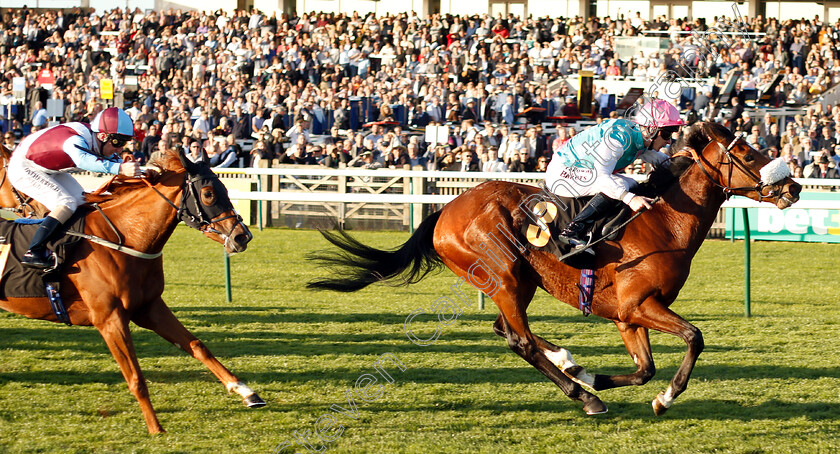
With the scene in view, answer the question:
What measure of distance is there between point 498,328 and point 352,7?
86.7ft

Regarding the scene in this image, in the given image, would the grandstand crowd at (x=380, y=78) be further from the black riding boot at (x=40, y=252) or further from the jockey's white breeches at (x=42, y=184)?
the black riding boot at (x=40, y=252)

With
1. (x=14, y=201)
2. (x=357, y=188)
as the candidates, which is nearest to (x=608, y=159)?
(x=14, y=201)

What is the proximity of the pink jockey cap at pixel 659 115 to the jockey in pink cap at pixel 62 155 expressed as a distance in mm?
2743

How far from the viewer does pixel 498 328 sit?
5613mm

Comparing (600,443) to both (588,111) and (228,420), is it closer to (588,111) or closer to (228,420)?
(228,420)

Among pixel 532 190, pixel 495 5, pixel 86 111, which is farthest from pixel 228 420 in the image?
pixel 495 5

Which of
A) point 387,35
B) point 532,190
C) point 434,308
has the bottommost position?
point 434,308

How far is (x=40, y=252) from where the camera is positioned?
15.4 ft

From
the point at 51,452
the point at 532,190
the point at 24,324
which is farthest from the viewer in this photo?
the point at 24,324

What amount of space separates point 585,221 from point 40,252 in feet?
9.36

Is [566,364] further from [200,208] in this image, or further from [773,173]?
[200,208]

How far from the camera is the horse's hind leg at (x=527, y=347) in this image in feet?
16.0

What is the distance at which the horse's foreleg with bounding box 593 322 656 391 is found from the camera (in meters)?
4.84

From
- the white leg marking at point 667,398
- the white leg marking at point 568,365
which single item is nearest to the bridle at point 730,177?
the white leg marking at point 667,398
